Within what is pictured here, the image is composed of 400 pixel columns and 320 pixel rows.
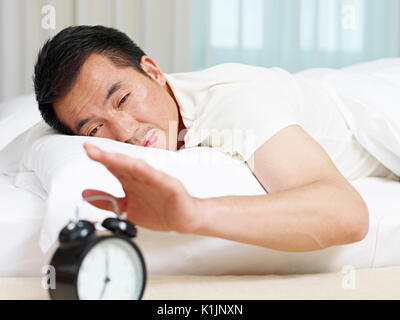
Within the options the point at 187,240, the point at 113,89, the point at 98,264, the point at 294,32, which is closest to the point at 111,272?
the point at 98,264

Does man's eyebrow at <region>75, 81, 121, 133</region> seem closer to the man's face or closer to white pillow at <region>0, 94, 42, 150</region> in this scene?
the man's face

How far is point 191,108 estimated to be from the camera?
127 cm

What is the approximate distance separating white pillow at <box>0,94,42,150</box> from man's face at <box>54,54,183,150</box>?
301mm

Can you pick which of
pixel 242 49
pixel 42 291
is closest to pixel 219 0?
pixel 242 49

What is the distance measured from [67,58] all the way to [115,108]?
155 mm

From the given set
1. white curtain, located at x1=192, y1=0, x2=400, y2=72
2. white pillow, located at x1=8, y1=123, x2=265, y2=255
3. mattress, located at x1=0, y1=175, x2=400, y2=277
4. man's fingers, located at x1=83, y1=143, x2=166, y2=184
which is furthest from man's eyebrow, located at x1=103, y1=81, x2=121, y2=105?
white curtain, located at x1=192, y1=0, x2=400, y2=72

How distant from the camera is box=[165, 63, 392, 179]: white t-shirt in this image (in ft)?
3.53

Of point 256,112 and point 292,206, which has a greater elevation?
point 256,112

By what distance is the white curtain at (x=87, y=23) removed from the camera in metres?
2.29

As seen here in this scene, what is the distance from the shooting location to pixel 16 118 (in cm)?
158

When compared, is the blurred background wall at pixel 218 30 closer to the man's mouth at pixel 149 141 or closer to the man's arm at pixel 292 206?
the man's mouth at pixel 149 141

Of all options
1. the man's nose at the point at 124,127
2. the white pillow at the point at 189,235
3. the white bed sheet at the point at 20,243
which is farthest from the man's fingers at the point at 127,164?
the man's nose at the point at 124,127

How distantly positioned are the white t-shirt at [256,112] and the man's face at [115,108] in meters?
0.06

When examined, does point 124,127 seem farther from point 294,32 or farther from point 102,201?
point 294,32
